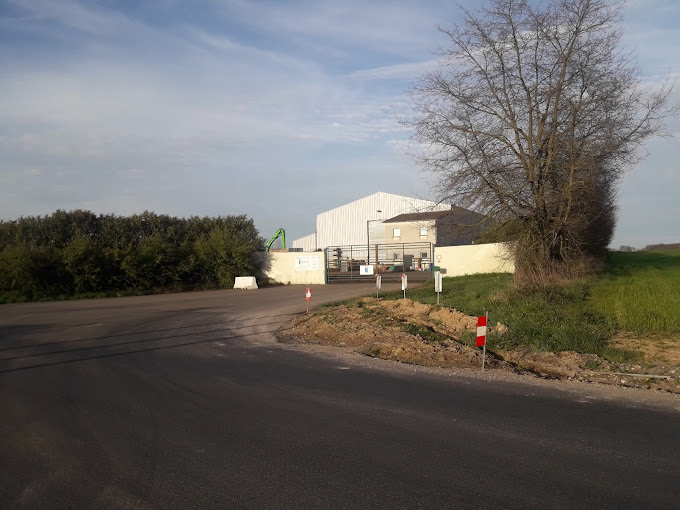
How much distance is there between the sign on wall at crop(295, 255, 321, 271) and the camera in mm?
38438

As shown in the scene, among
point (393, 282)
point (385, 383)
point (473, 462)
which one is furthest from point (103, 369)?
point (393, 282)

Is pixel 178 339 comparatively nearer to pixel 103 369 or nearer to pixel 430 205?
pixel 103 369

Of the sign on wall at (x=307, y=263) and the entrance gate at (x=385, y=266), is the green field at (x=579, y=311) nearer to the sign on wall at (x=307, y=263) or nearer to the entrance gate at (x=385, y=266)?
the entrance gate at (x=385, y=266)

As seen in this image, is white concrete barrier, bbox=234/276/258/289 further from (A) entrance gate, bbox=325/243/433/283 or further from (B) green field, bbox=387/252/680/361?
(B) green field, bbox=387/252/680/361

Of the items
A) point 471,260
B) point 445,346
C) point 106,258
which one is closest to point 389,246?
point 471,260

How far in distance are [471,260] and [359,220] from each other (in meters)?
30.2

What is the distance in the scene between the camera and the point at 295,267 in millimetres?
39125

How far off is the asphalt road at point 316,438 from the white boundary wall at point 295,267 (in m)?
25.7

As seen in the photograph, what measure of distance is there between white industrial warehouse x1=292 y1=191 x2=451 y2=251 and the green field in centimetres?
3926

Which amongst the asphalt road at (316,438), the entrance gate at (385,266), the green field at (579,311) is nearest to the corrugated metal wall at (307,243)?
the entrance gate at (385,266)

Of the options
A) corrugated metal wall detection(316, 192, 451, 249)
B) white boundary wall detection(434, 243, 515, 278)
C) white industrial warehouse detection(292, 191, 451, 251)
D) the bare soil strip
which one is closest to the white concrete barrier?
white boundary wall detection(434, 243, 515, 278)

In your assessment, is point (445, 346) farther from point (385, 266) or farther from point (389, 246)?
point (385, 266)

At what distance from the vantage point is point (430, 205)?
22.2 m

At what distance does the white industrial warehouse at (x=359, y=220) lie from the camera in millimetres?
62125
